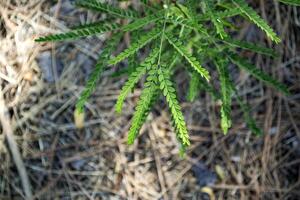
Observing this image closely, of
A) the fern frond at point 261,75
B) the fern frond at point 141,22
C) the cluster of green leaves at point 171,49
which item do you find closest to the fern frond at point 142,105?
the cluster of green leaves at point 171,49

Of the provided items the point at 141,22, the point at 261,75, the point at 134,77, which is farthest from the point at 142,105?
the point at 261,75

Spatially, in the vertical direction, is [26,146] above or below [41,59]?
below

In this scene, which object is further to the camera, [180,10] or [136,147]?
[136,147]

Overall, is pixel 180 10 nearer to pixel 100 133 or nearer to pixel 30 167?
pixel 100 133

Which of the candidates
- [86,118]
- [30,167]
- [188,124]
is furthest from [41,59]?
[188,124]

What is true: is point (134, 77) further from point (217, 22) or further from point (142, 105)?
point (217, 22)
